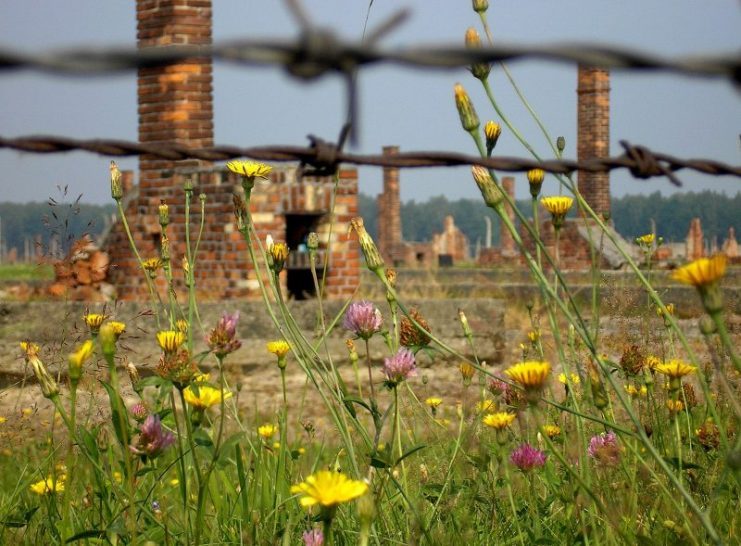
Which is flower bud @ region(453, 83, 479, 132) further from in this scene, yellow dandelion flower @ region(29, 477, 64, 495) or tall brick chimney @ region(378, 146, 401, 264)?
tall brick chimney @ region(378, 146, 401, 264)

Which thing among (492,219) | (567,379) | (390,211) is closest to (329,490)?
(567,379)

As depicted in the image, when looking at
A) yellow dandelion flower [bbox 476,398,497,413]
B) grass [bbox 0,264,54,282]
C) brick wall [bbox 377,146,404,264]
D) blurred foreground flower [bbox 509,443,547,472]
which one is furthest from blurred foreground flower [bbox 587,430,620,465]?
brick wall [bbox 377,146,404,264]

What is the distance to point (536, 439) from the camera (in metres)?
2.44

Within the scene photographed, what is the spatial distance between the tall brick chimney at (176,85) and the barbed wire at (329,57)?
8.83m

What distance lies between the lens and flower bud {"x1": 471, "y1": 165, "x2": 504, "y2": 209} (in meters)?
1.64

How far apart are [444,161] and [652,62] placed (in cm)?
32

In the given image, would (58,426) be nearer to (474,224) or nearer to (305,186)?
(305,186)

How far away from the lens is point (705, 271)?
1154 millimetres

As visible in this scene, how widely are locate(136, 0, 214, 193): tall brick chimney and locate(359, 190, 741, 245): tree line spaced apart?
66547 millimetres

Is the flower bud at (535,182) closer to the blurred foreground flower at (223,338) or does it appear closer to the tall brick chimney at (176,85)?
the blurred foreground flower at (223,338)

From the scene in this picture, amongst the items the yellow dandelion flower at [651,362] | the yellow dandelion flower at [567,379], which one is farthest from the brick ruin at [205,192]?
the yellow dandelion flower at [651,362]

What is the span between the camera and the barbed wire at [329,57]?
1.03m

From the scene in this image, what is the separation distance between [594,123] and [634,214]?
92131 mm

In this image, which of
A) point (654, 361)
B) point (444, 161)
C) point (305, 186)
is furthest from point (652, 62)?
point (305, 186)
